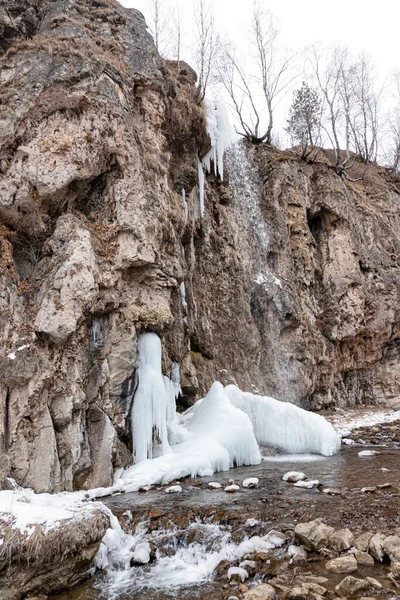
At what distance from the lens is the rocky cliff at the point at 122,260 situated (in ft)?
26.6

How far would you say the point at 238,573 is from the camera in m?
4.75

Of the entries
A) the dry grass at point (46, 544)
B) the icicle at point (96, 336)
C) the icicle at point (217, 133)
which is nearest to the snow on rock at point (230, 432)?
the icicle at point (96, 336)

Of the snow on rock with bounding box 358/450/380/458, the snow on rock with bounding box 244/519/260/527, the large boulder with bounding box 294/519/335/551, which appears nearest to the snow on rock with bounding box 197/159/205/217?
the snow on rock with bounding box 358/450/380/458

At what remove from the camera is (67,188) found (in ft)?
31.8

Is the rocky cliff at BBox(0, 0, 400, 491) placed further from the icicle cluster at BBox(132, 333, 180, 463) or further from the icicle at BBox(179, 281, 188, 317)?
the icicle cluster at BBox(132, 333, 180, 463)

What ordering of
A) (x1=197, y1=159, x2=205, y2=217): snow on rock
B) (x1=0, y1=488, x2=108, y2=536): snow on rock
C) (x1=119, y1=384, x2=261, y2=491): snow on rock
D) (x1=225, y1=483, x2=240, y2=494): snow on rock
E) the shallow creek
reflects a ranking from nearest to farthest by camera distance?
(x1=0, y1=488, x2=108, y2=536): snow on rock, the shallow creek, (x1=225, y1=483, x2=240, y2=494): snow on rock, (x1=119, y1=384, x2=261, y2=491): snow on rock, (x1=197, y1=159, x2=205, y2=217): snow on rock

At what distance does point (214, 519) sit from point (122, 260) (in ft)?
20.0

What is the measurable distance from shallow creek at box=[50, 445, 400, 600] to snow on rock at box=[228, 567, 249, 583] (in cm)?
14

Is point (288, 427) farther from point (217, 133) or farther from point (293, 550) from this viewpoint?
point (217, 133)

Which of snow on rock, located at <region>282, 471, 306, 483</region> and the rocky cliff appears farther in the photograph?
snow on rock, located at <region>282, 471, 306, 483</region>

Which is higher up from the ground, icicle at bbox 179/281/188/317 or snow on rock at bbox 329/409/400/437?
icicle at bbox 179/281/188/317

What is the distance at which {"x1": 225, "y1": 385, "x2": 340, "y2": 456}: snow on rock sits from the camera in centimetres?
1166

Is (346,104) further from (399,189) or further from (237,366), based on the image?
(237,366)

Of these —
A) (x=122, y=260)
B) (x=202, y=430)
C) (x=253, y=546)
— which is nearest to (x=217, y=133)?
(x=122, y=260)
